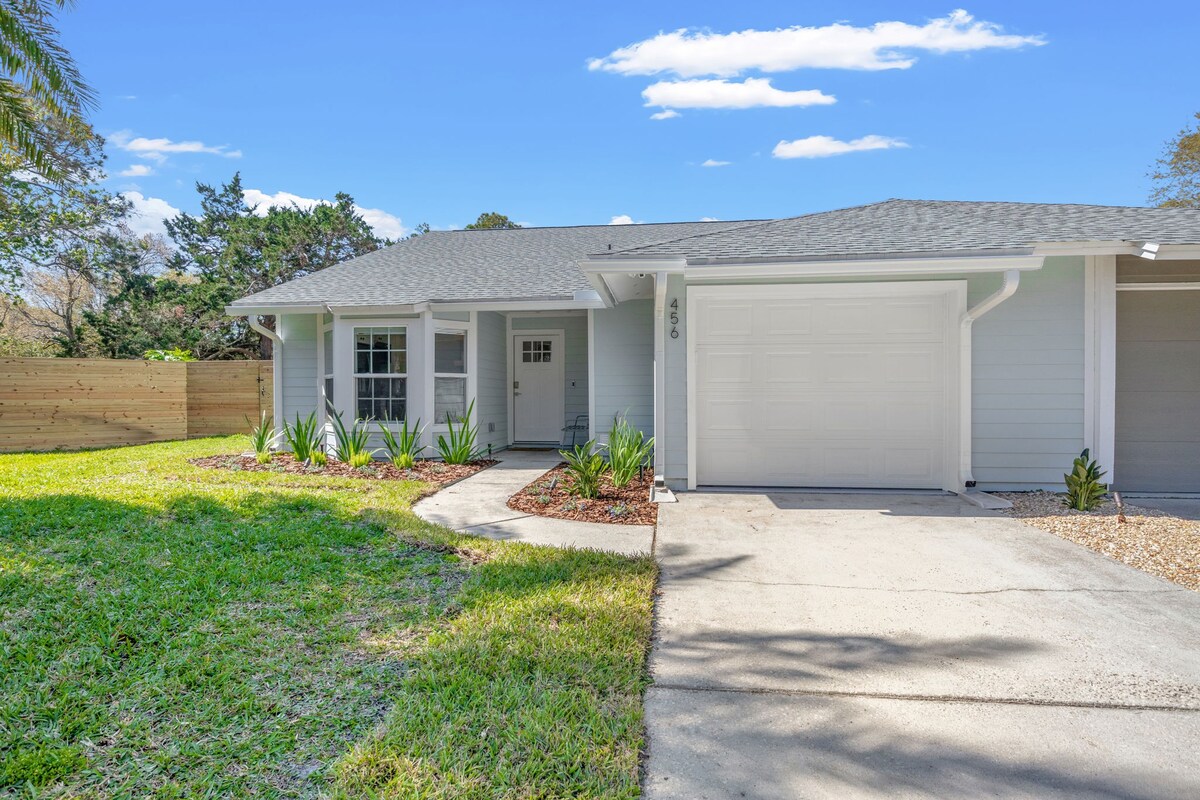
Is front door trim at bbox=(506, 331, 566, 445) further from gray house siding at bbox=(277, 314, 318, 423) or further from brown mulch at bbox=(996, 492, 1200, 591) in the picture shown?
brown mulch at bbox=(996, 492, 1200, 591)

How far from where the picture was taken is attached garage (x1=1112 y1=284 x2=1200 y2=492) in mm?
6723

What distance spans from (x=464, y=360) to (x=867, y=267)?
5.98 m

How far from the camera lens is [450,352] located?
9.40m

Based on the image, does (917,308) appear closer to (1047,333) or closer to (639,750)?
(1047,333)

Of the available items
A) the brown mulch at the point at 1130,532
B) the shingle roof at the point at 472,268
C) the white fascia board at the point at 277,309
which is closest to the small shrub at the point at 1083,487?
the brown mulch at the point at 1130,532

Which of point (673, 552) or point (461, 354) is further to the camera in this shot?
point (461, 354)

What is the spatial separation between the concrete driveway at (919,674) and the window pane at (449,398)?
5.41 metres

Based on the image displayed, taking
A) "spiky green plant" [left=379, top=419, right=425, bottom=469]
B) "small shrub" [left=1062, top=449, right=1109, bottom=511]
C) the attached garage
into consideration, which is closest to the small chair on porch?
"spiky green plant" [left=379, top=419, right=425, bottom=469]

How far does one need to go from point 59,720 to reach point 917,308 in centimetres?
744

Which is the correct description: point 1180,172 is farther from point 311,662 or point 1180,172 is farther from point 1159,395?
point 311,662

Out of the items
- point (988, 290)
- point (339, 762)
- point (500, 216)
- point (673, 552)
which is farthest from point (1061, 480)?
point (500, 216)

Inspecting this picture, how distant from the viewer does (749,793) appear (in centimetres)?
191

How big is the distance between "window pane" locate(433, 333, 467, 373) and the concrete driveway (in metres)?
5.63

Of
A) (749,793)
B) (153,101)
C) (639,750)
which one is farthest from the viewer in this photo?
(153,101)
